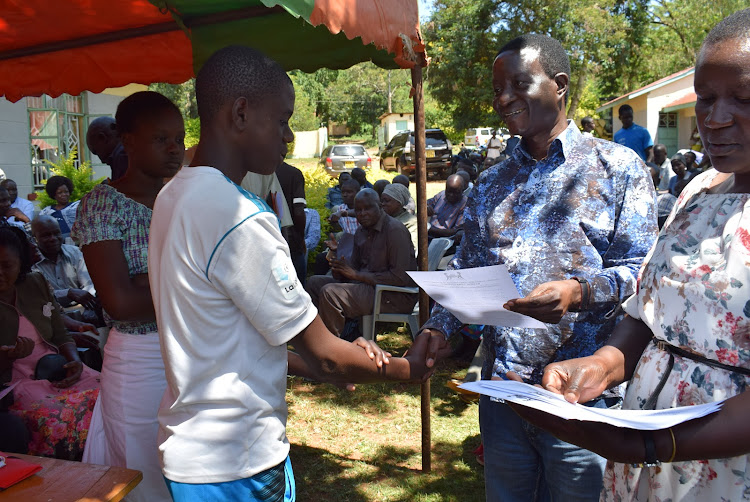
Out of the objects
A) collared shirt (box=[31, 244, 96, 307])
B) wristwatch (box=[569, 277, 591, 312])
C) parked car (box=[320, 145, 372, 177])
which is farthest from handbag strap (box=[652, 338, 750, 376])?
parked car (box=[320, 145, 372, 177])

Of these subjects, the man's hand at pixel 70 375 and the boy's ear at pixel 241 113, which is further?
the man's hand at pixel 70 375

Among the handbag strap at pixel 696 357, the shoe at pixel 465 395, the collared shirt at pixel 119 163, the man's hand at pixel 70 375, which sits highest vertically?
the collared shirt at pixel 119 163

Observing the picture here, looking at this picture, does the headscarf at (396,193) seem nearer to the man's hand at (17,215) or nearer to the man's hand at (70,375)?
the man's hand at (17,215)

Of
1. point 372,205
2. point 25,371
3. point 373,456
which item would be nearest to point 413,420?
point 373,456

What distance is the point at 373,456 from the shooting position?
4395 millimetres

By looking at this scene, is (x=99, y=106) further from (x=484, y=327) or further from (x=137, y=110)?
(x=484, y=327)

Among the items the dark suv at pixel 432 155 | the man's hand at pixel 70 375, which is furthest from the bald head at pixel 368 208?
the dark suv at pixel 432 155

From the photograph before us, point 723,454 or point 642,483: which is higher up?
point 723,454

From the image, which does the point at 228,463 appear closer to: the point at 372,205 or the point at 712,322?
the point at 712,322

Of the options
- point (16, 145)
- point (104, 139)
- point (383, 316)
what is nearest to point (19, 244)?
point (104, 139)

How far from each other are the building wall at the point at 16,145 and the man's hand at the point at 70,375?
28.0ft

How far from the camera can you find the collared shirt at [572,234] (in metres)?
1.99

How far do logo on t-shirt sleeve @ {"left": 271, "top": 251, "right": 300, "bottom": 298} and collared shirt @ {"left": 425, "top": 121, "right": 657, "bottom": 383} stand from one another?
0.85 meters

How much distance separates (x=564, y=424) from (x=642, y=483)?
0.42 meters
